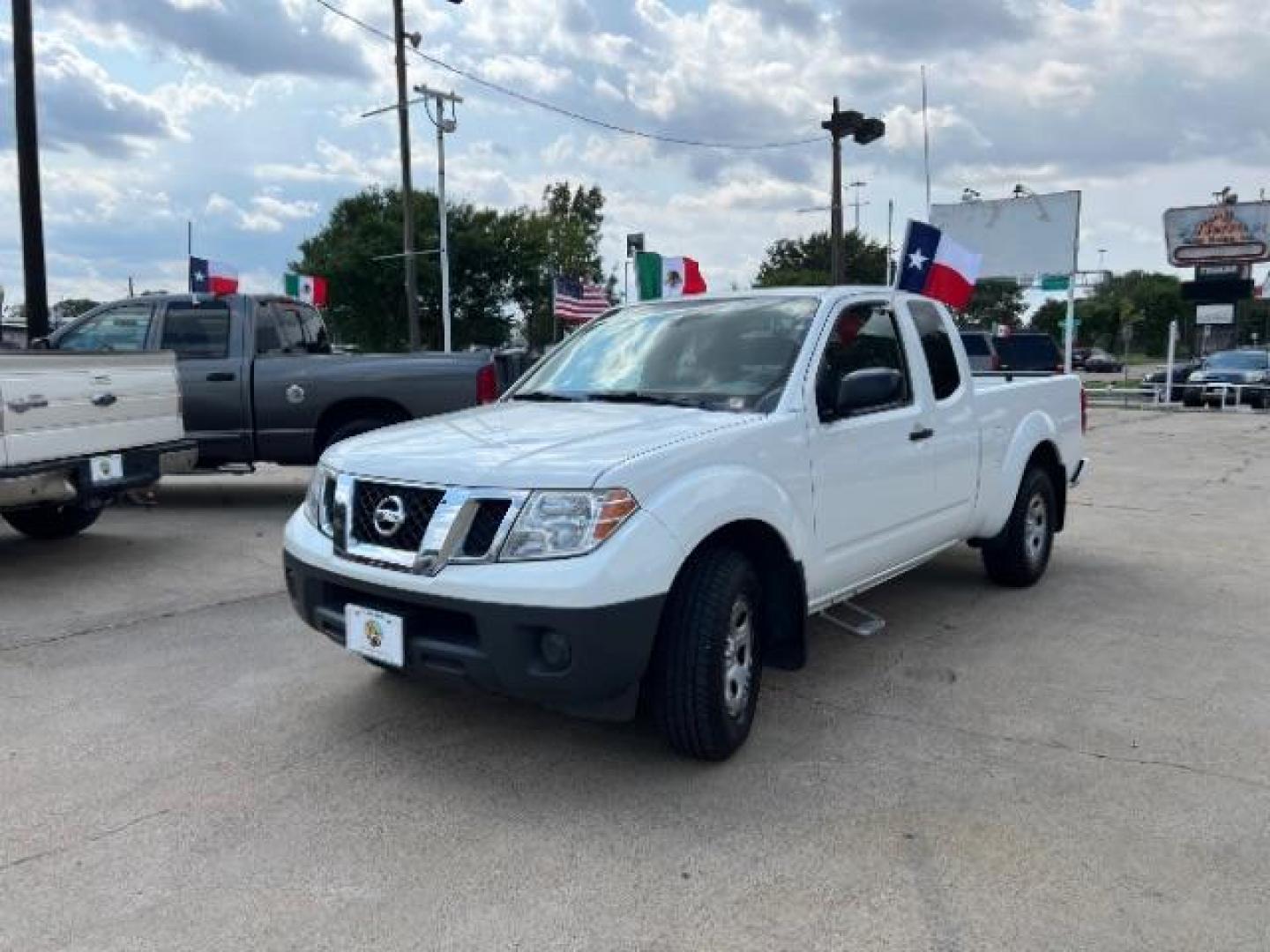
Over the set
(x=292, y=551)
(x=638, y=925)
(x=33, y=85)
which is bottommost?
(x=638, y=925)

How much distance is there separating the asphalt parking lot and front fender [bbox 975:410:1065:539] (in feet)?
1.62

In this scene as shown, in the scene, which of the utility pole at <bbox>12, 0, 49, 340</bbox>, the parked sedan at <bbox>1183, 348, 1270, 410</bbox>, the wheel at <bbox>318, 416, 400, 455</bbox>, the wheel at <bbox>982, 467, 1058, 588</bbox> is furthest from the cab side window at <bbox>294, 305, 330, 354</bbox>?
the parked sedan at <bbox>1183, 348, 1270, 410</bbox>

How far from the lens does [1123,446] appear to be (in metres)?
15.4

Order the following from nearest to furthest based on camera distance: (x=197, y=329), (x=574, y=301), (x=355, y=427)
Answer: (x=355, y=427)
(x=197, y=329)
(x=574, y=301)

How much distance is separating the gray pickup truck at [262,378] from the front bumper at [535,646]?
16.7 ft

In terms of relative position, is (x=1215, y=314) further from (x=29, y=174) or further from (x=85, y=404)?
(x=85, y=404)

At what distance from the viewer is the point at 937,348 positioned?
17.1 ft

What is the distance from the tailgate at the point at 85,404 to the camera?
5656 millimetres

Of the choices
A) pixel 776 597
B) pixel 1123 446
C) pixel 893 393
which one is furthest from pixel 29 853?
pixel 1123 446

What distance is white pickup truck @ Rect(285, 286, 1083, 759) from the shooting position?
3.13 metres

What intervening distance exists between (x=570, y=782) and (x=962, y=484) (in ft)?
9.07

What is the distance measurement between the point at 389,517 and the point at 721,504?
44.3 inches

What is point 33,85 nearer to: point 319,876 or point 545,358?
point 545,358

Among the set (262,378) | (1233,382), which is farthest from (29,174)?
(1233,382)
